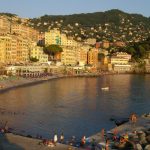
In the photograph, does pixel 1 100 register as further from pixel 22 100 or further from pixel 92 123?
pixel 92 123

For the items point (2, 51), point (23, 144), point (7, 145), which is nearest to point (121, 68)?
point (2, 51)

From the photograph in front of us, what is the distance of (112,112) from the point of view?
119 feet

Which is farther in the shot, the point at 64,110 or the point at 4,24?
the point at 4,24

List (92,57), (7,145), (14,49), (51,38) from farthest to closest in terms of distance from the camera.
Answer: (92,57) → (51,38) → (14,49) → (7,145)

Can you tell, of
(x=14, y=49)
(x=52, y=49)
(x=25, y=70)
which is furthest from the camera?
(x=52, y=49)

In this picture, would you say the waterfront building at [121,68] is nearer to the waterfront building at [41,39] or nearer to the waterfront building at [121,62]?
the waterfront building at [121,62]

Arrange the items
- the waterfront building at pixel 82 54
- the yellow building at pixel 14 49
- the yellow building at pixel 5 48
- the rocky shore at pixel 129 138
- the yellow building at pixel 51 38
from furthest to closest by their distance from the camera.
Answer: the yellow building at pixel 51 38, the waterfront building at pixel 82 54, the yellow building at pixel 14 49, the yellow building at pixel 5 48, the rocky shore at pixel 129 138

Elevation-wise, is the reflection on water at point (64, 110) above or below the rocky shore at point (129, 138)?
below

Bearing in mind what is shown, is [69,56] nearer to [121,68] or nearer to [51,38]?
[51,38]

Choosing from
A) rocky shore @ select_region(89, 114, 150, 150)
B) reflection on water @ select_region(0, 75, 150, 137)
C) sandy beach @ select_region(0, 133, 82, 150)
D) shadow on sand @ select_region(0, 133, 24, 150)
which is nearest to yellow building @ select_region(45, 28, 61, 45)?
reflection on water @ select_region(0, 75, 150, 137)

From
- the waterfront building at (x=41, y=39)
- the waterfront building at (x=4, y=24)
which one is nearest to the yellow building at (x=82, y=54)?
the waterfront building at (x=41, y=39)

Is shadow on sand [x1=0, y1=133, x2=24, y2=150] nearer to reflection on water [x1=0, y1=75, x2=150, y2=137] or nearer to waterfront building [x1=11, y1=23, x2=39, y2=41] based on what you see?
reflection on water [x1=0, y1=75, x2=150, y2=137]

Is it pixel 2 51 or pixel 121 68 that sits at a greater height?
pixel 2 51

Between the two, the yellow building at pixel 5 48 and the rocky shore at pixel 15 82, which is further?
the yellow building at pixel 5 48
